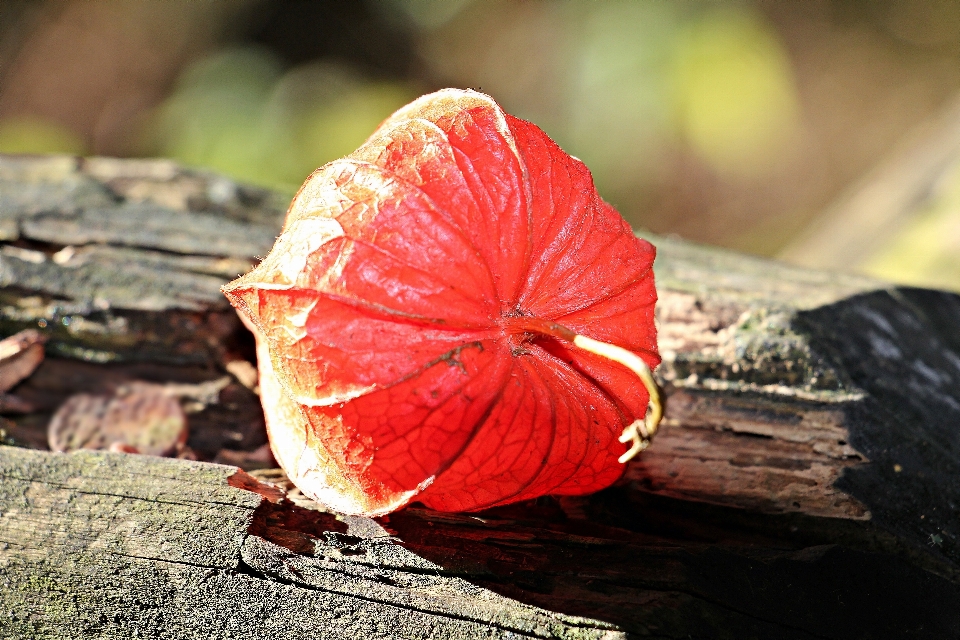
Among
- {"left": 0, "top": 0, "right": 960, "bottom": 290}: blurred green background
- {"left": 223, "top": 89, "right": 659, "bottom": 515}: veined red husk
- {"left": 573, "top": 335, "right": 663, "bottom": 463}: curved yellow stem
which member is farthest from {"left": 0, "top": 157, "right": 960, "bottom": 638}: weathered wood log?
{"left": 0, "top": 0, "right": 960, "bottom": 290}: blurred green background

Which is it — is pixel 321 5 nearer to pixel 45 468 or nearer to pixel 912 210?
pixel 912 210

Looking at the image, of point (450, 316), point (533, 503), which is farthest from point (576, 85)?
point (450, 316)

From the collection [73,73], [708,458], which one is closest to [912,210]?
[708,458]

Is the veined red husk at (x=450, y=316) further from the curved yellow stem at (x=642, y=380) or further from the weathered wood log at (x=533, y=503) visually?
the weathered wood log at (x=533, y=503)

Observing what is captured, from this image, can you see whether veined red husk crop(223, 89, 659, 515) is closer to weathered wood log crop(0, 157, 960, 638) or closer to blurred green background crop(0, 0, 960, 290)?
weathered wood log crop(0, 157, 960, 638)

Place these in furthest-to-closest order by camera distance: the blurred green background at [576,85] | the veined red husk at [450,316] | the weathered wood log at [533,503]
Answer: the blurred green background at [576,85] < the weathered wood log at [533,503] < the veined red husk at [450,316]

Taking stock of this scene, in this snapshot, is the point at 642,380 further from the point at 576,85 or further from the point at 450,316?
the point at 576,85

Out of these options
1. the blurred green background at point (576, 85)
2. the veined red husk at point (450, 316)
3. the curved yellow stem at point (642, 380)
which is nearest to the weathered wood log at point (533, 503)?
the veined red husk at point (450, 316)
